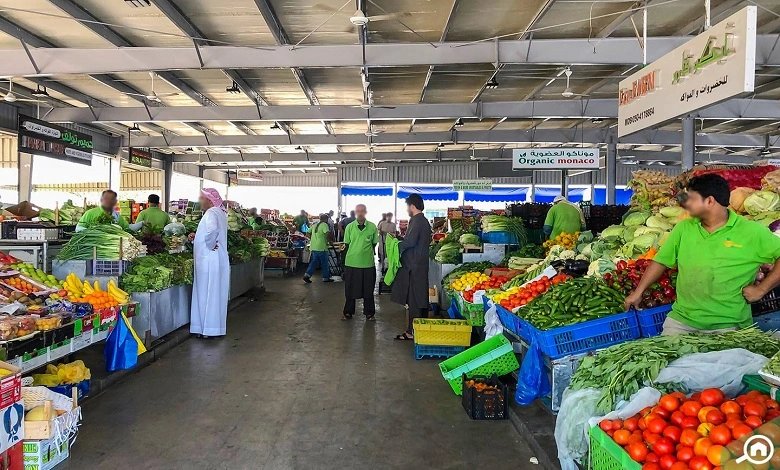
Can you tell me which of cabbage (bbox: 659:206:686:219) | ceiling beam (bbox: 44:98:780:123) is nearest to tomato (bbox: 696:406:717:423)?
cabbage (bbox: 659:206:686:219)

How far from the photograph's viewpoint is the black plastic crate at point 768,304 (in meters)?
3.93

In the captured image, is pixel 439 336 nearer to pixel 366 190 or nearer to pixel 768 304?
pixel 768 304

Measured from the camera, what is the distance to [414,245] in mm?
7602

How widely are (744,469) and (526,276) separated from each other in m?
4.54

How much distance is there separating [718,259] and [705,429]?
137 centimetres

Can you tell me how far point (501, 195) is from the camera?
2769cm

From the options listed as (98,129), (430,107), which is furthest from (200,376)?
(98,129)

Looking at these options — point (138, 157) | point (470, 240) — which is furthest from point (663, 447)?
point (138, 157)

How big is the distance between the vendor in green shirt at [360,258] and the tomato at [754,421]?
23.2 ft

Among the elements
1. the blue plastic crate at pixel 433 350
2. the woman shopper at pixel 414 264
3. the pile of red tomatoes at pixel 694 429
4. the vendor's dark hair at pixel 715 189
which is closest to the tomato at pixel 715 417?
the pile of red tomatoes at pixel 694 429

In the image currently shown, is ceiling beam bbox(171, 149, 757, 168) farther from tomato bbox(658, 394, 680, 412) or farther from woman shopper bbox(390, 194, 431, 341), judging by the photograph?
tomato bbox(658, 394, 680, 412)

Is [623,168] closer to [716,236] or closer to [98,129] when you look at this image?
[98,129]

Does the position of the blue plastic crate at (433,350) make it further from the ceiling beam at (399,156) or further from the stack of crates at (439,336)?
the ceiling beam at (399,156)

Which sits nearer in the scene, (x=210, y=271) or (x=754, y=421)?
(x=754, y=421)
